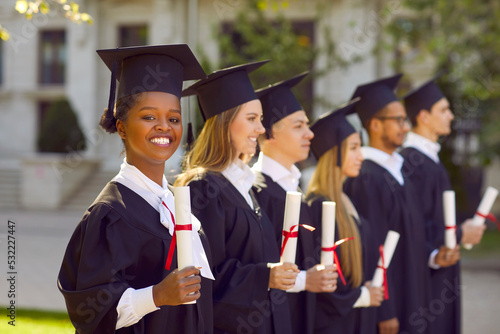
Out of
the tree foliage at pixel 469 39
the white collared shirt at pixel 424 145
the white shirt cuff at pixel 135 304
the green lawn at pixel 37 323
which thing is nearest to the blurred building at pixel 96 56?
the tree foliage at pixel 469 39

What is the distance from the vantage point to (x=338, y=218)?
4.00m

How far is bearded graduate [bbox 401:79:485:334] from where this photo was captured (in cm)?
494

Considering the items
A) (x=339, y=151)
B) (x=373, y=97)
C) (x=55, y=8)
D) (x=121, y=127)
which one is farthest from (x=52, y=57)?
(x=121, y=127)

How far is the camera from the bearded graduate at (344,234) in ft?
12.6

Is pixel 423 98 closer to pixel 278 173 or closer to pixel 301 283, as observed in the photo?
pixel 278 173

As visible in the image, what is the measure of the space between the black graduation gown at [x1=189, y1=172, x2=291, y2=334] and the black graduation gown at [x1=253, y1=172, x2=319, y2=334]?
1.12 ft

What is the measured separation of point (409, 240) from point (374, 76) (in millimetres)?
15327

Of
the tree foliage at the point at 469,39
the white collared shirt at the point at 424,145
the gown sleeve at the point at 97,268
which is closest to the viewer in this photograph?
the gown sleeve at the point at 97,268

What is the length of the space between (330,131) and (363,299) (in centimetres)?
Result: 110

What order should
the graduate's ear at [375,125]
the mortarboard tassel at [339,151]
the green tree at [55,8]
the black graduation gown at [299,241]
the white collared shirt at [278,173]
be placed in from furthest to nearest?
the graduate's ear at [375,125]
the green tree at [55,8]
the mortarboard tassel at [339,151]
the white collared shirt at [278,173]
the black graduation gown at [299,241]

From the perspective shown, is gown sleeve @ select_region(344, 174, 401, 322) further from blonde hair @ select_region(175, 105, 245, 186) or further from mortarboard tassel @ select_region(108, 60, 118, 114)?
mortarboard tassel @ select_region(108, 60, 118, 114)

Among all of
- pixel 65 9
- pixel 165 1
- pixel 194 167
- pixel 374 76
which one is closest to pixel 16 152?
pixel 165 1

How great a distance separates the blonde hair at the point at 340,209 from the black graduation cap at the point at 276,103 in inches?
18.4

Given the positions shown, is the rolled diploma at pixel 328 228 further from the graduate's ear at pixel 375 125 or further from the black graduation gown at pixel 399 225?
the graduate's ear at pixel 375 125
